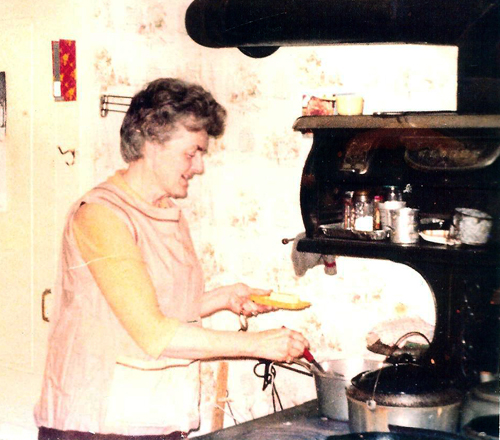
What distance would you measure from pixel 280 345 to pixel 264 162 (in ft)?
3.16

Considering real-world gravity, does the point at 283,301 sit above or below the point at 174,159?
below

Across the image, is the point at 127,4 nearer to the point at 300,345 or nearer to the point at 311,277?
the point at 311,277

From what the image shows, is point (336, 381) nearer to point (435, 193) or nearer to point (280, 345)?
point (280, 345)

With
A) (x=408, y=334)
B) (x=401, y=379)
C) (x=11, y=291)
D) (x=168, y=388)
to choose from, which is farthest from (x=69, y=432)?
(x=11, y=291)

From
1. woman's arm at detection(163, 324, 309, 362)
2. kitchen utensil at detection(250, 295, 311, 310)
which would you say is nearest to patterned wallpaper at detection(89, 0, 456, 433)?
kitchen utensil at detection(250, 295, 311, 310)

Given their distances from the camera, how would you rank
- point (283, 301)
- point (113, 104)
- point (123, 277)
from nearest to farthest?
point (123, 277) → point (283, 301) → point (113, 104)

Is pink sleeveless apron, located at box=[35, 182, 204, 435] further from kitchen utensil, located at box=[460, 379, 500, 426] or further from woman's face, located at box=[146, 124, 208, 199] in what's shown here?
kitchen utensil, located at box=[460, 379, 500, 426]

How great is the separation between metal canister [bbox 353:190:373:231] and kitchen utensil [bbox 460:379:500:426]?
53 cm

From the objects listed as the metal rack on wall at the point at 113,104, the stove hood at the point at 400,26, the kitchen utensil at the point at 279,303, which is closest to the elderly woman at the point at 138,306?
the kitchen utensil at the point at 279,303

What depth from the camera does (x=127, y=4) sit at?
2.69 m

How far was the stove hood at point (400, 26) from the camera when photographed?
1.71m

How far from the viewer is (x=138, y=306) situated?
168 centimetres

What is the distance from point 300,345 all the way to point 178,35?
4.72ft

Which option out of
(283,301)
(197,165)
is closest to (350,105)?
(197,165)
